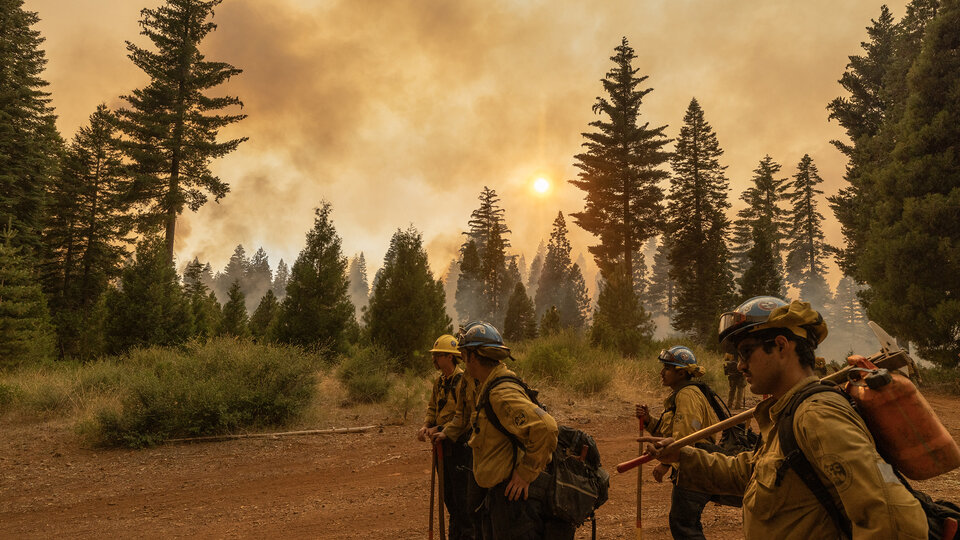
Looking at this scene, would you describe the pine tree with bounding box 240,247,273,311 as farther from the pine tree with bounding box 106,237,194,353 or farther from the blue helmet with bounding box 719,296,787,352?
the blue helmet with bounding box 719,296,787,352

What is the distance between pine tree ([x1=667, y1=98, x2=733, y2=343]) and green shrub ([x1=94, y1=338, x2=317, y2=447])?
27.4 metres

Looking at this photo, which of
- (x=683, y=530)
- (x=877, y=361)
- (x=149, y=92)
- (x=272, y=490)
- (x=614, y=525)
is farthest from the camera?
(x=149, y=92)

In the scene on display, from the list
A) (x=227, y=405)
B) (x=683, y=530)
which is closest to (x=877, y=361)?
(x=683, y=530)

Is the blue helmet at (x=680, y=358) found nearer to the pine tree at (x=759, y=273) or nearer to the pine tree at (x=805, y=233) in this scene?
the pine tree at (x=759, y=273)

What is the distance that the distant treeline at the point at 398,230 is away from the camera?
16984 mm

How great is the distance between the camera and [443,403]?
6.02 m

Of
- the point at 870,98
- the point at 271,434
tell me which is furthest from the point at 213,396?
the point at 870,98

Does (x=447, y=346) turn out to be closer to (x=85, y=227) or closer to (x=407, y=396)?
(x=407, y=396)

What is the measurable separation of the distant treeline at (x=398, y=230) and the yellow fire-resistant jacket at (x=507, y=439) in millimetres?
14117

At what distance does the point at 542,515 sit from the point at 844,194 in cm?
3880

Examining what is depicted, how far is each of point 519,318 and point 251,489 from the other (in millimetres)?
35463

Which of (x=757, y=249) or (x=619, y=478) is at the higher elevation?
(x=757, y=249)

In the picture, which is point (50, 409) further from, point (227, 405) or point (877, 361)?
point (877, 361)

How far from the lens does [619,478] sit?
316 inches
